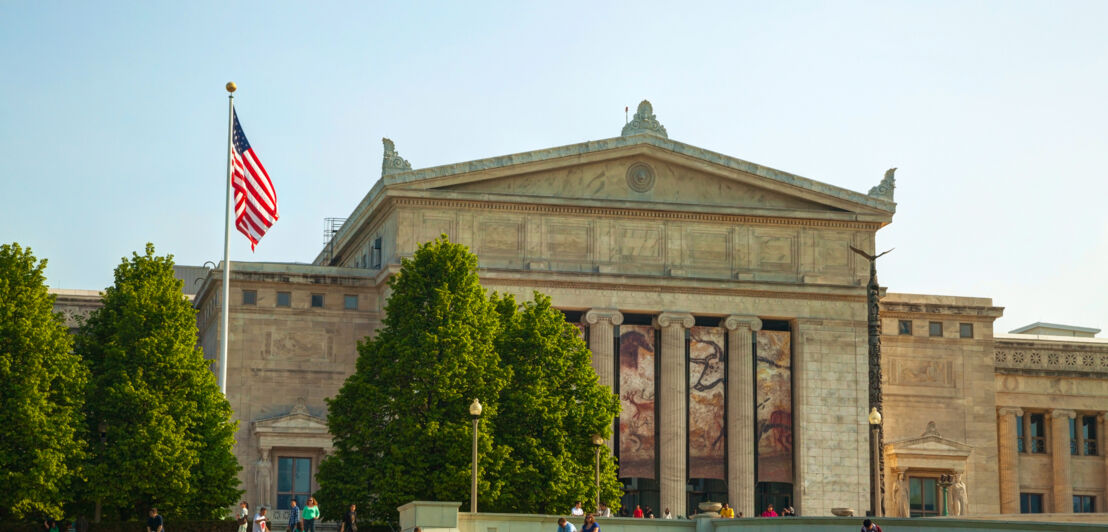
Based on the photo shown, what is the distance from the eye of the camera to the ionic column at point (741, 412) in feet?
254

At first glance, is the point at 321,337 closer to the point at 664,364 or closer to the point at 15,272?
the point at 664,364

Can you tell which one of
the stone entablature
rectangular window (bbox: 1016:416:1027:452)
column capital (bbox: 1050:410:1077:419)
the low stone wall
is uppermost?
the stone entablature

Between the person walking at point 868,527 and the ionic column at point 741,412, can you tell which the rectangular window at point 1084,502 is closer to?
the ionic column at point 741,412

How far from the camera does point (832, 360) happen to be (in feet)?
260

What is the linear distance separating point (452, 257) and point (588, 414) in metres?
7.88

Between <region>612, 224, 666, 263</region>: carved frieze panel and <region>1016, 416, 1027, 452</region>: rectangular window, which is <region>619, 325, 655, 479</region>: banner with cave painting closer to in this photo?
<region>612, 224, 666, 263</region>: carved frieze panel

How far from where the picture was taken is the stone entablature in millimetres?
85938

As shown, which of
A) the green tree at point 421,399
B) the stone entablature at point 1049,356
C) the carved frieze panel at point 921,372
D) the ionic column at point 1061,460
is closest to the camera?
the green tree at point 421,399

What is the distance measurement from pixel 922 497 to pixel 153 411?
39265mm

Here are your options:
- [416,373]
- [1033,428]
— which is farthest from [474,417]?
[1033,428]

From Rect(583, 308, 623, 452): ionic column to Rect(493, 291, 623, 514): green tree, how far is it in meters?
11.1

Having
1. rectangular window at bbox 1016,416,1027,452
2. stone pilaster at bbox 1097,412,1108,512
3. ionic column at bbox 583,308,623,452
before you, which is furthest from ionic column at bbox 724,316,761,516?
stone pilaster at bbox 1097,412,1108,512

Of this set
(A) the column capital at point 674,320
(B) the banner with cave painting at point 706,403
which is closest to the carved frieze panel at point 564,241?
(A) the column capital at point 674,320

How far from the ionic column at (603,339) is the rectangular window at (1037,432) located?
23612mm
